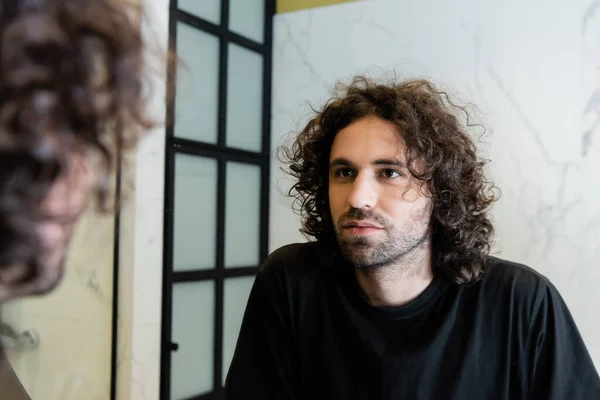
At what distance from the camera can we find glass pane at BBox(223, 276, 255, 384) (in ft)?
5.95

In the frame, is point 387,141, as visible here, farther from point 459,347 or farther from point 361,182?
point 459,347

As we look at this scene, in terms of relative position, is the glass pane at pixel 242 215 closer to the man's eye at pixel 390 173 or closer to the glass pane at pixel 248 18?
the glass pane at pixel 248 18

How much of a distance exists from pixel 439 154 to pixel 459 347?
414 millimetres

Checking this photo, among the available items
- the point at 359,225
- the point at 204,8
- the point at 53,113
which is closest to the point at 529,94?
the point at 359,225

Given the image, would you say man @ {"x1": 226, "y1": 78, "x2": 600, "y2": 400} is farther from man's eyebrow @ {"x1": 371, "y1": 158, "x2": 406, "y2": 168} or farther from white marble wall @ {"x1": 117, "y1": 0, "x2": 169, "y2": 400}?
white marble wall @ {"x1": 117, "y1": 0, "x2": 169, "y2": 400}

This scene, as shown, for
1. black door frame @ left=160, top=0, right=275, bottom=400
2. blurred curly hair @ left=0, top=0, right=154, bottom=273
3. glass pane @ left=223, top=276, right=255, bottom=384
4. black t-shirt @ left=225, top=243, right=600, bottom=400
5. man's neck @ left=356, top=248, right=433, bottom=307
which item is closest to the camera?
blurred curly hair @ left=0, top=0, right=154, bottom=273

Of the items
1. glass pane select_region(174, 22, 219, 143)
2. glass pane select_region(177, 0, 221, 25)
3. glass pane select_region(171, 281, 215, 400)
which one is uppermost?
glass pane select_region(177, 0, 221, 25)

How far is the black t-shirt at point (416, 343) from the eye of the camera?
3.33ft

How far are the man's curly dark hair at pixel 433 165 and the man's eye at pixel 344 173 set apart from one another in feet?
0.41

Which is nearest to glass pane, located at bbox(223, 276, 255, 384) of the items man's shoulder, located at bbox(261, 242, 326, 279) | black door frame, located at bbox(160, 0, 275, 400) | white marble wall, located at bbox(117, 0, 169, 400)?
black door frame, located at bbox(160, 0, 275, 400)

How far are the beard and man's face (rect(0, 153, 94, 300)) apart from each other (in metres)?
0.77

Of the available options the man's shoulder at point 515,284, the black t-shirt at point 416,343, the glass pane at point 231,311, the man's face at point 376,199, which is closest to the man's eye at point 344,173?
the man's face at point 376,199

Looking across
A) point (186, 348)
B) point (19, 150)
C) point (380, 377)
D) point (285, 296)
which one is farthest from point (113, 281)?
point (19, 150)

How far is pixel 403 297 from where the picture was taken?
3.66 feet
